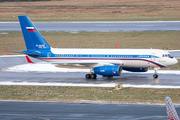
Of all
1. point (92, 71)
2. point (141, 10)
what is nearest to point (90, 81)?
point (92, 71)

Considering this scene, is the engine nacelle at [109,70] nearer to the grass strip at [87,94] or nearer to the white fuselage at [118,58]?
the white fuselage at [118,58]

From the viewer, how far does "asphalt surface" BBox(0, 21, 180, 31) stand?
81044 millimetres

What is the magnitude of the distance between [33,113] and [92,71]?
15912 millimetres

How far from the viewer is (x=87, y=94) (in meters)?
30.0

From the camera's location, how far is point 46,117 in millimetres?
22000

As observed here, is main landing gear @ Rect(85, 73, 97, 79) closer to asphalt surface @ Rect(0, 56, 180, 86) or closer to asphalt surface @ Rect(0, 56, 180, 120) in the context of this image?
asphalt surface @ Rect(0, 56, 180, 86)

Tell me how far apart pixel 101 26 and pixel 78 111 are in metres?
63.7

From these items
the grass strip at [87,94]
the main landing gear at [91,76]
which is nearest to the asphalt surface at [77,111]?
the grass strip at [87,94]

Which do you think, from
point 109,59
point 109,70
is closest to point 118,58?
point 109,59

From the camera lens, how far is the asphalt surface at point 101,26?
81.0m

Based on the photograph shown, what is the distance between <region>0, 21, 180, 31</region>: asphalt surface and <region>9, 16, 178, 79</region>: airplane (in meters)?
42.2

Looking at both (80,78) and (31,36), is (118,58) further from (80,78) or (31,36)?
(31,36)

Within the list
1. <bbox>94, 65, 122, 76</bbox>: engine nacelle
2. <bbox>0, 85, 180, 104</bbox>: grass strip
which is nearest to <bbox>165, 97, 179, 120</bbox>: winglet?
<bbox>0, 85, 180, 104</bbox>: grass strip

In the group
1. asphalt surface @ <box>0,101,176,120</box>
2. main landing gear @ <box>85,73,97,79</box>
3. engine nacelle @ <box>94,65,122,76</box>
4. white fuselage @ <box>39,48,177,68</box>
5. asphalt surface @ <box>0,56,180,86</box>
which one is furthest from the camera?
main landing gear @ <box>85,73,97,79</box>
